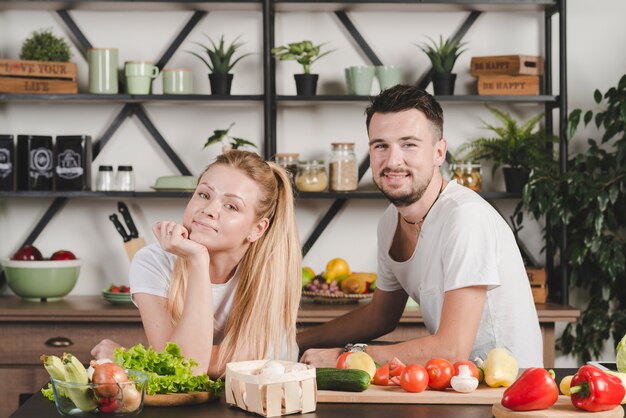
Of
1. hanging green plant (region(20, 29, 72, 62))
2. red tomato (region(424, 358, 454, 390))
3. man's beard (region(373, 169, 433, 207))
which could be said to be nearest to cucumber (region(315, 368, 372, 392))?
red tomato (region(424, 358, 454, 390))

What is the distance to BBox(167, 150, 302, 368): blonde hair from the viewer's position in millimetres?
2275

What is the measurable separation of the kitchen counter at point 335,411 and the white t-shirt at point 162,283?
Answer: 0.47m

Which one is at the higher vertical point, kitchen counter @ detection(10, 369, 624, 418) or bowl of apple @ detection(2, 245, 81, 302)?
bowl of apple @ detection(2, 245, 81, 302)

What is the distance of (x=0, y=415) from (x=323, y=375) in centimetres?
229

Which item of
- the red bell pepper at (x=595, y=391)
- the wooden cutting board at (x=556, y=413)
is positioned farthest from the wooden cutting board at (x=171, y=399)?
the red bell pepper at (x=595, y=391)


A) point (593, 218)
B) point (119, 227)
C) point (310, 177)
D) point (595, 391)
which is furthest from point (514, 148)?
point (595, 391)

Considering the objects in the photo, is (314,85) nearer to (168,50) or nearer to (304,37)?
Result: (304,37)

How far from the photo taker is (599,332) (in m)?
4.09

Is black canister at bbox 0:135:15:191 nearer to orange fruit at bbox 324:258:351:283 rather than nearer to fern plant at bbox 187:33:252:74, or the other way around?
fern plant at bbox 187:33:252:74

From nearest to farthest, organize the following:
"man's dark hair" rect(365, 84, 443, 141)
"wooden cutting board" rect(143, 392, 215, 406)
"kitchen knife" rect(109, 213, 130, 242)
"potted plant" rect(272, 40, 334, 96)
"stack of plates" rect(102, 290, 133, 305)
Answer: "wooden cutting board" rect(143, 392, 215, 406) < "man's dark hair" rect(365, 84, 443, 141) < "stack of plates" rect(102, 290, 133, 305) < "potted plant" rect(272, 40, 334, 96) < "kitchen knife" rect(109, 213, 130, 242)

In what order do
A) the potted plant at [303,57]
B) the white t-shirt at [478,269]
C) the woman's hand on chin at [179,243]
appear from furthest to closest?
the potted plant at [303,57], the white t-shirt at [478,269], the woman's hand on chin at [179,243]

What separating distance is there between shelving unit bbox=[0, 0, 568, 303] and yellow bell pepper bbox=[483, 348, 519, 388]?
211cm

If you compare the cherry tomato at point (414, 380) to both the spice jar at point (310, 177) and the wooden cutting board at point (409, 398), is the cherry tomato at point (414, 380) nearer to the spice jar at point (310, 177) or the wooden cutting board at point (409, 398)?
the wooden cutting board at point (409, 398)

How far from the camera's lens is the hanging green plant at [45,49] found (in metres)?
4.05
